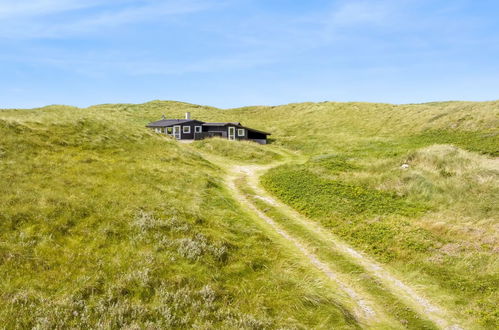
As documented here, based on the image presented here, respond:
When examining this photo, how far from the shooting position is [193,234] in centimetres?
1355

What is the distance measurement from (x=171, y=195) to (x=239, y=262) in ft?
27.7

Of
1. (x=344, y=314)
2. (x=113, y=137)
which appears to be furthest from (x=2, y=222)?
(x=113, y=137)

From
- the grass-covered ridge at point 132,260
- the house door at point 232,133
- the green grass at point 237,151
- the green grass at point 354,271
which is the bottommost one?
the green grass at point 354,271

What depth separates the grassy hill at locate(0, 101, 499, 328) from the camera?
30.3 feet

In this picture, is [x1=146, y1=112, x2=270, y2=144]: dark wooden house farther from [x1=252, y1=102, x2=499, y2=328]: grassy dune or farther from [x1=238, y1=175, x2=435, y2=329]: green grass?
[x1=238, y1=175, x2=435, y2=329]: green grass

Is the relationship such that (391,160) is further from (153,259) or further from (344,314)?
(153,259)

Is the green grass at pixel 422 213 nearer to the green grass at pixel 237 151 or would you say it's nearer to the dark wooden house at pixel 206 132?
the green grass at pixel 237 151

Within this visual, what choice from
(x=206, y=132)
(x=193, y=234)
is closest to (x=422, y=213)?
(x=193, y=234)

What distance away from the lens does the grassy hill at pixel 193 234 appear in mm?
9227

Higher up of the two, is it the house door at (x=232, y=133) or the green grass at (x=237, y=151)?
the house door at (x=232, y=133)

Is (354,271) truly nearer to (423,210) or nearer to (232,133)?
(423,210)

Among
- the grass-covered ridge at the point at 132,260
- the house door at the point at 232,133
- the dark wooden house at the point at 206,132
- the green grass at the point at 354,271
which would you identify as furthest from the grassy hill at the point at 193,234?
the house door at the point at 232,133

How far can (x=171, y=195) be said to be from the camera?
63.2 feet

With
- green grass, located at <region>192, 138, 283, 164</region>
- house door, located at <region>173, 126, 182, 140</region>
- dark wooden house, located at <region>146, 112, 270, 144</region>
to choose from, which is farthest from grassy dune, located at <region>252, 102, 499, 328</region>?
house door, located at <region>173, 126, 182, 140</region>
